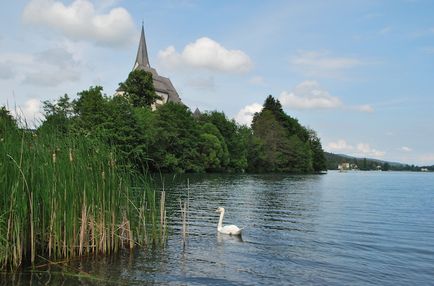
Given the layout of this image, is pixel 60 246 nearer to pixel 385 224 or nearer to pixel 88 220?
pixel 88 220

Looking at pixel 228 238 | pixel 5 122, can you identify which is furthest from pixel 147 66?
pixel 5 122

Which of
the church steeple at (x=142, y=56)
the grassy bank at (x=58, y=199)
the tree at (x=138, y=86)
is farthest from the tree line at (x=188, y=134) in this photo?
the church steeple at (x=142, y=56)

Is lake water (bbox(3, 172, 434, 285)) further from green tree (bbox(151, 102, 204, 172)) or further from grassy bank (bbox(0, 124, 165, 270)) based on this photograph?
green tree (bbox(151, 102, 204, 172))

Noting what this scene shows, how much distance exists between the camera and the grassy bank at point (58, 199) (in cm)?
986

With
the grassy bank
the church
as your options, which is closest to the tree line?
the grassy bank

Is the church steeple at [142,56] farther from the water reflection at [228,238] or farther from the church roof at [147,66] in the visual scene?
the water reflection at [228,238]

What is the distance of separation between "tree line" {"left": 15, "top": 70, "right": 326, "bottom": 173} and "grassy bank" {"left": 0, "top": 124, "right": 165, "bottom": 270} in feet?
56.5

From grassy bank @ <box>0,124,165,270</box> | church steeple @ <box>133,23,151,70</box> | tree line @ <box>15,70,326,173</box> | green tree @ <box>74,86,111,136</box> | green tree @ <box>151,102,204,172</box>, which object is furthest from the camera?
church steeple @ <box>133,23,151,70</box>

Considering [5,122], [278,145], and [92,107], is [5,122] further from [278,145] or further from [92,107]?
[278,145]

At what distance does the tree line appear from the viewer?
2383 inches

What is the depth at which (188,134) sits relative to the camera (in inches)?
3137

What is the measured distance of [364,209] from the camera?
29.0m

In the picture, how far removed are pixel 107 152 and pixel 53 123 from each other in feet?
5.74

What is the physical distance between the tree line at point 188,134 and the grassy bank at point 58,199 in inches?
678
